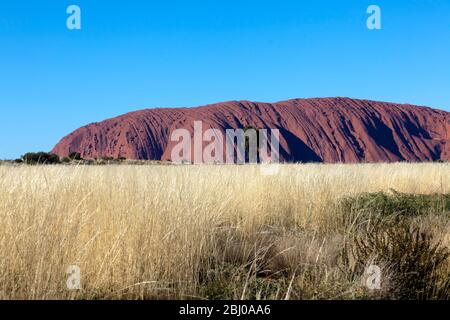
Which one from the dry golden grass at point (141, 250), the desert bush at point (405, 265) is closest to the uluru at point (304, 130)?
the dry golden grass at point (141, 250)

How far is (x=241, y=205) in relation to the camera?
603 centimetres

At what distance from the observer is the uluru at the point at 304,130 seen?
268 ft

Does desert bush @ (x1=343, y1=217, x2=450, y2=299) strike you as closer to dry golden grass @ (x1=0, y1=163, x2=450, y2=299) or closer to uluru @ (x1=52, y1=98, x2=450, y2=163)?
dry golden grass @ (x1=0, y1=163, x2=450, y2=299)

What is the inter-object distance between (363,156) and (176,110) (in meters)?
36.1

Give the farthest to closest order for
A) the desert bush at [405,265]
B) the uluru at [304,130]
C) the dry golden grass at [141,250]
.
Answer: the uluru at [304,130]
the desert bush at [405,265]
the dry golden grass at [141,250]

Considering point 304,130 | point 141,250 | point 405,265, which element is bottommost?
point 405,265

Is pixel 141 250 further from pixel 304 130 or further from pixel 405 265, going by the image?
pixel 304 130

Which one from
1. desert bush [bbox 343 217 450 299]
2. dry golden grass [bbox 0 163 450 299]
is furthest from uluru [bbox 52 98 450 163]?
desert bush [bbox 343 217 450 299]

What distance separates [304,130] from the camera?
86.2 metres

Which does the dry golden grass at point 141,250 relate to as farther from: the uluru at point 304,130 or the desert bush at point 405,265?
the uluru at point 304,130

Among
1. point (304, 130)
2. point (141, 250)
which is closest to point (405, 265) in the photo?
point (141, 250)

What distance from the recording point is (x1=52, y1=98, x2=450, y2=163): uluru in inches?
3216
